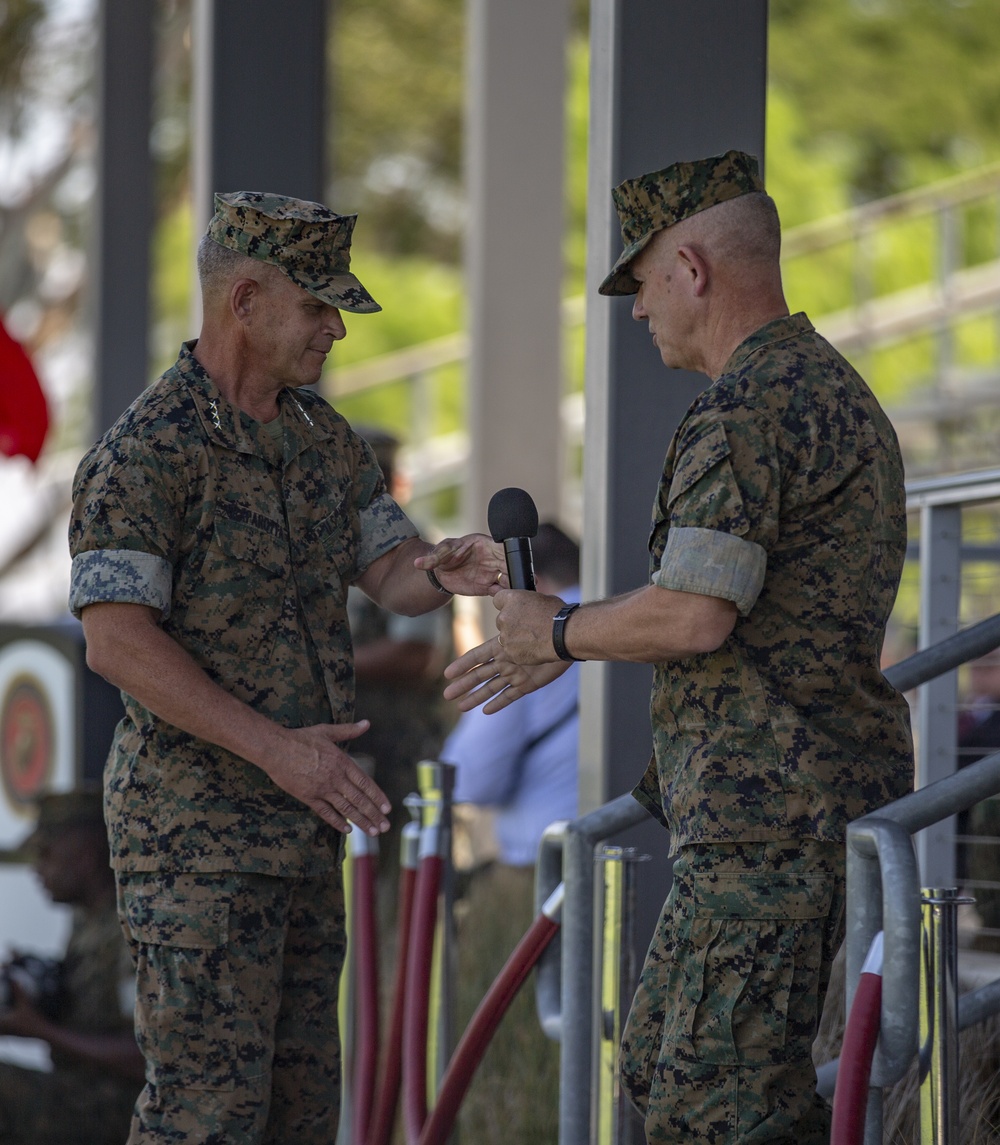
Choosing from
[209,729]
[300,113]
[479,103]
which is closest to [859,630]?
[209,729]

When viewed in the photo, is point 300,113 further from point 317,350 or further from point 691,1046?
point 691,1046

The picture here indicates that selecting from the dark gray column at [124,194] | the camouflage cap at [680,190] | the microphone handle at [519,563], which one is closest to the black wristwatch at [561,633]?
the microphone handle at [519,563]

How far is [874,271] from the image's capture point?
22094 mm

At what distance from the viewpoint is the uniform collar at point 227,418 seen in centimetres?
308

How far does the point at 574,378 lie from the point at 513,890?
1425 cm

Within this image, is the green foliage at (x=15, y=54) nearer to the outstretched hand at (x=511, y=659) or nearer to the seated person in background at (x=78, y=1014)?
the seated person in background at (x=78, y=1014)

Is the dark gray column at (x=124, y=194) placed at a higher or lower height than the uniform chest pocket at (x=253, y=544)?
higher

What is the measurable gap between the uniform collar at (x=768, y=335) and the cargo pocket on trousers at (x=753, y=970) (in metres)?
0.78

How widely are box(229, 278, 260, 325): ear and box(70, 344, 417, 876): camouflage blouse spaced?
13 cm

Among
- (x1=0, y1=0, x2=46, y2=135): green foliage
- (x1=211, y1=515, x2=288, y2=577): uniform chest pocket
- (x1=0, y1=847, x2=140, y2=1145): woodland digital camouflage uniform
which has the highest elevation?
(x1=0, y1=0, x2=46, y2=135): green foliage

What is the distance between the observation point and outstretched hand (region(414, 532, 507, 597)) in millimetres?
3268

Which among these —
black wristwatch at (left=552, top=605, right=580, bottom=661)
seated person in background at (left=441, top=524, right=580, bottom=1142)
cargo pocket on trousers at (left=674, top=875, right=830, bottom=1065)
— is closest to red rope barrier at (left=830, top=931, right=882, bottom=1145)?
cargo pocket on trousers at (left=674, top=875, right=830, bottom=1065)

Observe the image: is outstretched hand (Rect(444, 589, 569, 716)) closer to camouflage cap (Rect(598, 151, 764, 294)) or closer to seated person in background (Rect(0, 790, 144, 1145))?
camouflage cap (Rect(598, 151, 764, 294))

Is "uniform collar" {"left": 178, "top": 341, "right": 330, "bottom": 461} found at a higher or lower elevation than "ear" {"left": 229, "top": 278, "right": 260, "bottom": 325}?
lower
